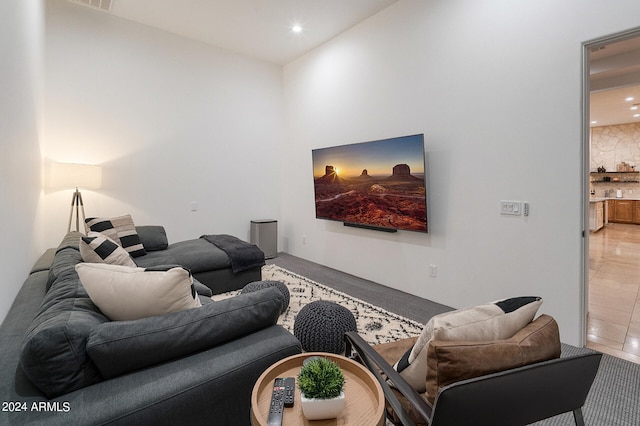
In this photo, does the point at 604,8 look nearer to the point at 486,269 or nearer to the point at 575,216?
the point at 575,216

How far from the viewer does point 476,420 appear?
3.05 feet

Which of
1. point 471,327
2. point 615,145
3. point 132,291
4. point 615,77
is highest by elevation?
point 615,77

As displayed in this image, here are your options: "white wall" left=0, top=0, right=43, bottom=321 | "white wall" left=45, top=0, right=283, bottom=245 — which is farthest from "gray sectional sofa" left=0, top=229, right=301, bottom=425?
"white wall" left=45, top=0, right=283, bottom=245

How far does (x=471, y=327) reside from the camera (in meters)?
1.14

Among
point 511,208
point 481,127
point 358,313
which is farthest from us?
point 358,313

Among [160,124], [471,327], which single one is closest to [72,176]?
[160,124]

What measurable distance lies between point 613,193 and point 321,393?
39.9 ft

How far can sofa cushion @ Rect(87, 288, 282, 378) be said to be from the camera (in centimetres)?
111

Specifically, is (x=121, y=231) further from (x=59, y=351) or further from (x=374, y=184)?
(x=374, y=184)

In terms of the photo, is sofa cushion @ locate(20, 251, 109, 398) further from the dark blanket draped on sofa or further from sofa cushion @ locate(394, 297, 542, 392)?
the dark blanket draped on sofa

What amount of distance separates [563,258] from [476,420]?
224 centimetres

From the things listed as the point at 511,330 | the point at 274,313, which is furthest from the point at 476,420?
the point at 274,313

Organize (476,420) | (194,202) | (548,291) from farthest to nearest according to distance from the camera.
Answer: (194,202), (548,291), (476,420)

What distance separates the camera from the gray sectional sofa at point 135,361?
988mm
